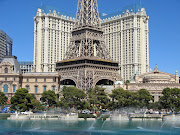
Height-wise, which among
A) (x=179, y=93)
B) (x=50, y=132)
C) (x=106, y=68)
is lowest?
(x=50, y=132)

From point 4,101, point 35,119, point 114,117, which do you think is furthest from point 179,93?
point 4,101

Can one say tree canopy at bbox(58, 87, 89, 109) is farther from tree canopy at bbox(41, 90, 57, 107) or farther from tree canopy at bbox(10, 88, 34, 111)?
tree canopy at bbox(10, 88, 34, 111)

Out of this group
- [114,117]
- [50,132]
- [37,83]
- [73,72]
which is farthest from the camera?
[73,72]

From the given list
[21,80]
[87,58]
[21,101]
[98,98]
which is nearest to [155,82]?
[87,58]

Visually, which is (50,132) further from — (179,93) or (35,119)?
(179,93)

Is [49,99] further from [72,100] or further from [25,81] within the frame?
[25,81]

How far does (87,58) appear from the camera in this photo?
167250 mm

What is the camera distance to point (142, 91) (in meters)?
141

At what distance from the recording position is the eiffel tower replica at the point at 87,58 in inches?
6565

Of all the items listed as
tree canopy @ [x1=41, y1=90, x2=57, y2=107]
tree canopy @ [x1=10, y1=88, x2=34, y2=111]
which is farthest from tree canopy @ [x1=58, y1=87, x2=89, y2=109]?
tree canopy @ [x1=10, y1=88, x2=34, y2=111]

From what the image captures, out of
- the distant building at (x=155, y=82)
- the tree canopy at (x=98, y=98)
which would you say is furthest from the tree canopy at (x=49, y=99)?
the distant building at (x=155, y=82)

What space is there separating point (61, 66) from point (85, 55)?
14.6 meters

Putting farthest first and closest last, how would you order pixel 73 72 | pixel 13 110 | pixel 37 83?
pixel 73 72 → pixel 37 83 → pixel 13 110

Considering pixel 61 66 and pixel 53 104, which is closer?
pixel 53 104
